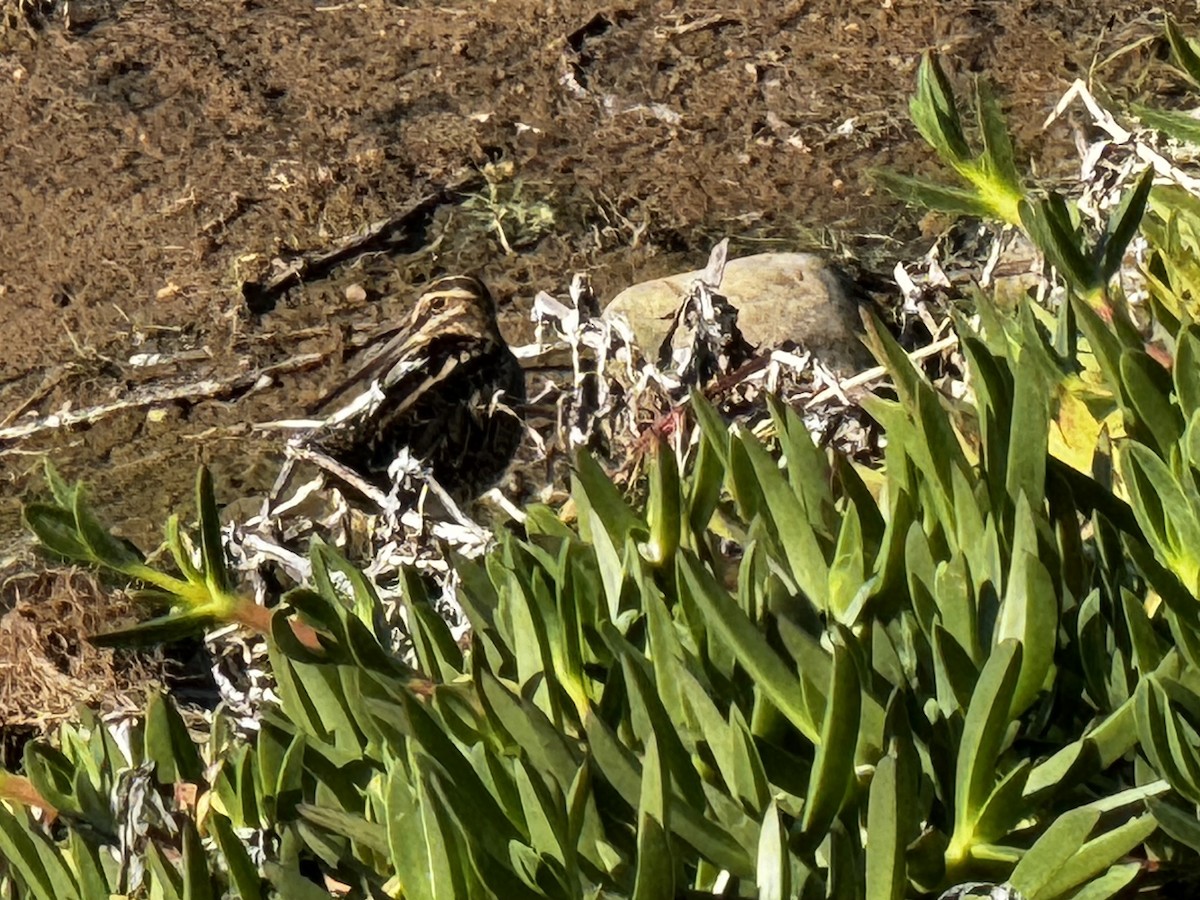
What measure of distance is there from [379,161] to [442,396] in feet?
3.43

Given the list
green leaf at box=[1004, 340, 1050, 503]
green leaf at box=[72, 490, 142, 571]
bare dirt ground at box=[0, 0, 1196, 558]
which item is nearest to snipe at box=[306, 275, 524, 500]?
bare dirt ground at box=[0, 0, 1196, 558]

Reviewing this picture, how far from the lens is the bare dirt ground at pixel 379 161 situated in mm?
3375

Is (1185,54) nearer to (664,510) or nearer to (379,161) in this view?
(664,510)

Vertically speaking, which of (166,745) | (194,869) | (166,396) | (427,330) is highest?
(194,869)

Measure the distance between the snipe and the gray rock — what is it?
11.8 inches

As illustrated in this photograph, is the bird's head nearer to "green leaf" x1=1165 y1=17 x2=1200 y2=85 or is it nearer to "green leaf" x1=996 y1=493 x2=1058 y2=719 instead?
A: "green leaf" x1=1165 y1=17 x2=1200 y2=85

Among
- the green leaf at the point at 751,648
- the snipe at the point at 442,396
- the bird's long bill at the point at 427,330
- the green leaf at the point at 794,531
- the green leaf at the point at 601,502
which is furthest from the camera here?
the bird's long bill at the point at 427,330

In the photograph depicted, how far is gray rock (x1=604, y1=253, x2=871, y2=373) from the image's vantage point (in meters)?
2.84

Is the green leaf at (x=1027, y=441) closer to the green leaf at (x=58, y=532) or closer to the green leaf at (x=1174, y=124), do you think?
the green leaf at (x=1174, y=124)

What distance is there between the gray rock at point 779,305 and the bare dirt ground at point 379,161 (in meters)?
0.32

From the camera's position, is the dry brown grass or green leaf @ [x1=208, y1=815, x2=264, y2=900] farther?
the dry brown grass

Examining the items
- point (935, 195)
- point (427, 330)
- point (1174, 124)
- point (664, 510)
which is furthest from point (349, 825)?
point (427, 330)

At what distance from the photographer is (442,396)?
305cm

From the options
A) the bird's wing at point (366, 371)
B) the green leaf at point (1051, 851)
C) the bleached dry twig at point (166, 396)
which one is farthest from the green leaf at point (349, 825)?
the bleached dry twig at point (166, 396)
